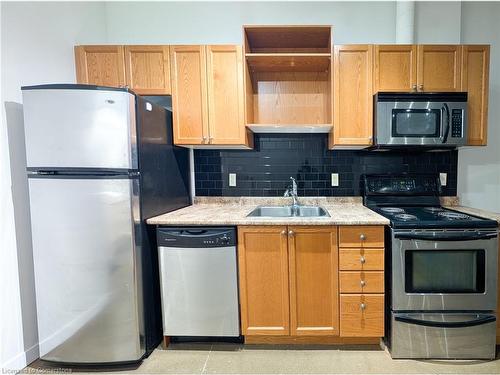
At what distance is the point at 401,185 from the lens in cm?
233

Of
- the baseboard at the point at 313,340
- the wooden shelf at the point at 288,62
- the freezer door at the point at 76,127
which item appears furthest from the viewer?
the wooden shelf at the point at 288,62

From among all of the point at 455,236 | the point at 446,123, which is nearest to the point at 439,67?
the point at 446,123

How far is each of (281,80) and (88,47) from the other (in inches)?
64.5

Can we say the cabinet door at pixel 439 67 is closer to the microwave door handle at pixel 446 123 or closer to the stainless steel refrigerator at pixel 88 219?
the microwave door handle at pixel 446 123

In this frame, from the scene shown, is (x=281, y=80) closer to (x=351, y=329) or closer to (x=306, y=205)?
(x=306, y=205)

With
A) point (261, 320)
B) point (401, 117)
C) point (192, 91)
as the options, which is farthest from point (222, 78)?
point (261, 320)

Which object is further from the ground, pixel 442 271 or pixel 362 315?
pixel 442 271

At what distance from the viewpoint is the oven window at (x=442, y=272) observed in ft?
5.68

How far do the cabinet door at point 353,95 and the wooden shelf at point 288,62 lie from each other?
0.16 m

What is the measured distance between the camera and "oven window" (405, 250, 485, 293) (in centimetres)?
173

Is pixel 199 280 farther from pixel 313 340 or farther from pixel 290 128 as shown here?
pixel 290 128

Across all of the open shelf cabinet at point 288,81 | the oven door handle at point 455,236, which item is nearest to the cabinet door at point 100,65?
the open shelf cabinet at point 288,81

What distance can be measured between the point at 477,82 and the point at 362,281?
71.4 inches

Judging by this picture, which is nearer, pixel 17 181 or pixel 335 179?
pixel 17 181
